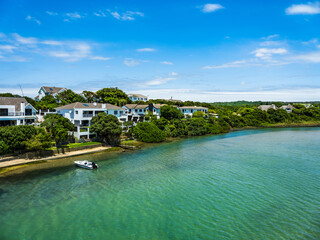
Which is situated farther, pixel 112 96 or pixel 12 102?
pixel 112 96

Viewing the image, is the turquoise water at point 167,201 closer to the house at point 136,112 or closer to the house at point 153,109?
the house at point 136,112

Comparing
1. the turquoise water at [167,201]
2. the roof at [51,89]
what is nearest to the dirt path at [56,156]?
the turquoise water at [167,201]

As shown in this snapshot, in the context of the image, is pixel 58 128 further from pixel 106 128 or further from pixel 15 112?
pixel 15 112

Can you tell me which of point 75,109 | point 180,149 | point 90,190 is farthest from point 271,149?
point 75,109

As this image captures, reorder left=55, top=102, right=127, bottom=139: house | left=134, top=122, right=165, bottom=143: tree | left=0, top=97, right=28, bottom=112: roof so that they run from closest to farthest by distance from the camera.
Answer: left=0, top=97, right=28, bottom=112: roof, left=55, top=102, right=127, bottom=139: house, left=134, top=122, right=165, bottom=143: tree

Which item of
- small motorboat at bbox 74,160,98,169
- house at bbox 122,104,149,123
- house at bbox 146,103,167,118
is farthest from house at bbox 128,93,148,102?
small motorboat at bbox 74,160,98,169

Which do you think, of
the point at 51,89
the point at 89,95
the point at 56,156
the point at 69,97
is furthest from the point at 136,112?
the point at 51,89

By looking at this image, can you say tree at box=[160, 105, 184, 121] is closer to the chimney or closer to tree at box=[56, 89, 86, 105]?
tree at box=[56, 89, 86, 105]

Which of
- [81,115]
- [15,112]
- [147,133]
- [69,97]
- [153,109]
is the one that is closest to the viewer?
[15,112]
